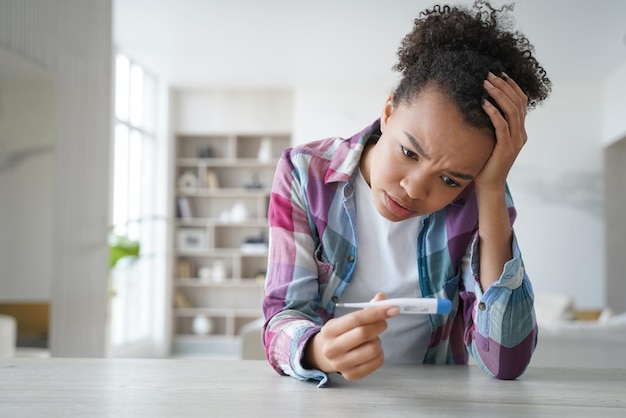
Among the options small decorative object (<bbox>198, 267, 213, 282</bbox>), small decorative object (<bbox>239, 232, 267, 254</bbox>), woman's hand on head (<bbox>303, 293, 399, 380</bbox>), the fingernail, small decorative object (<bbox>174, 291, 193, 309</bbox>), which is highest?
the fingernail

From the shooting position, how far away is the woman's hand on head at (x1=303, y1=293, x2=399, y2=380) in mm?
810

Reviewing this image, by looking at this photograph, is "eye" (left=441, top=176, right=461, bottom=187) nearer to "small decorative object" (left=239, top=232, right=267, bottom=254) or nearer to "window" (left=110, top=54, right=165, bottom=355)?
"window" (left=110, top=54, right=165, bottom=355)

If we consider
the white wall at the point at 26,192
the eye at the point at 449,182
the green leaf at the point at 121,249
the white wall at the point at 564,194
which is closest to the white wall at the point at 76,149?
the white wall at the point at 26,192

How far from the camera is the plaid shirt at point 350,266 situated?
42.4 inches

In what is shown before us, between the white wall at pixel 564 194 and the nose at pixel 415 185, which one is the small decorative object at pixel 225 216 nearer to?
the white wall at pixel 564 194

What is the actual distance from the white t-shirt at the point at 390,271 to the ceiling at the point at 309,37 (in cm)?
362

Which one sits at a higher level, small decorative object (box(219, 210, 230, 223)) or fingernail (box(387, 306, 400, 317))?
small decorative object (box(219, 210, 230, 223))

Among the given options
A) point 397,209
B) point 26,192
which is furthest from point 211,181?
point 397,209

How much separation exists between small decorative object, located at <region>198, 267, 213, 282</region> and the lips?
7348 millimetres

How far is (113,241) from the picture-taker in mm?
5836

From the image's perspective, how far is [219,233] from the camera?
845 centimetres

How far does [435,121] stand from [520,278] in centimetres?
28

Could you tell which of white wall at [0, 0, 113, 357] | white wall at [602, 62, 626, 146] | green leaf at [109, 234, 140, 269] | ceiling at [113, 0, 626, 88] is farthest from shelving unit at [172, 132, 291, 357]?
white wall at [0, 0, 113, 357]

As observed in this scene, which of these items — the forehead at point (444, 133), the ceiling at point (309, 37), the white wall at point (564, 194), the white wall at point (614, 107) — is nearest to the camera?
the forehead at point (444, 133)
